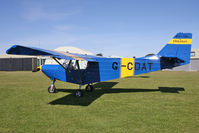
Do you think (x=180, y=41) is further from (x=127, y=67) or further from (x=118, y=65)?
(x=118, y=65)

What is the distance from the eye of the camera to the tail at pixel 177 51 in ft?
33.8

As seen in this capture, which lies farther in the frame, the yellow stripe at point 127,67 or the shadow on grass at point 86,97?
the yellow stripe at point 127,67

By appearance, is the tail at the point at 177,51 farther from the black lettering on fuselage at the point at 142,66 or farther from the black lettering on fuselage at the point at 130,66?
the black lettering on fuselage at the point at 130,66

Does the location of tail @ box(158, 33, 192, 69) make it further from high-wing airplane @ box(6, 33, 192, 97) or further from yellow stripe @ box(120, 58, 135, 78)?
yellow stripe @ box(120, 58, 135, 78)

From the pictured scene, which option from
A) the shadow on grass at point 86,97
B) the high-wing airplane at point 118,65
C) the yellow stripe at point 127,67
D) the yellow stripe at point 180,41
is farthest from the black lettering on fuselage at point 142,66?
the yellow stripe at point 180,41

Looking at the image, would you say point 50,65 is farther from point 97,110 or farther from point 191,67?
point 191,67

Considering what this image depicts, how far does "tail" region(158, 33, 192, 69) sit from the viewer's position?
1029cm

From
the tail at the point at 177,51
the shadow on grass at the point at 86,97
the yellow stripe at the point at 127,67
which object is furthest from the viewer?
the yellow stripe at the point at 127,67

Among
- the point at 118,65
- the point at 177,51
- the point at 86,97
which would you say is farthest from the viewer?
the point at 118,65

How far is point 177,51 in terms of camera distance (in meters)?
10.4

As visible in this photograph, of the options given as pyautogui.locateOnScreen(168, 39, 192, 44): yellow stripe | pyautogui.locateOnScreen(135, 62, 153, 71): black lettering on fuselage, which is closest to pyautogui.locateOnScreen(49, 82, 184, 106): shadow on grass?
pyautogui.locateOnScreen(135, 62, 153, 71): black lettering on fuselage

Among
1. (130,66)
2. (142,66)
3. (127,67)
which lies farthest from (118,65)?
(142,66)

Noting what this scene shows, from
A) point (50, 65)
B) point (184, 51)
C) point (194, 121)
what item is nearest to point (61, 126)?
point (194, 121)

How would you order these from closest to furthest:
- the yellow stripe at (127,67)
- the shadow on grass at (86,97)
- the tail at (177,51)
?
the shadow on grass at (86,97), the tail at (177,51), the yellow stripe at (127,67)
